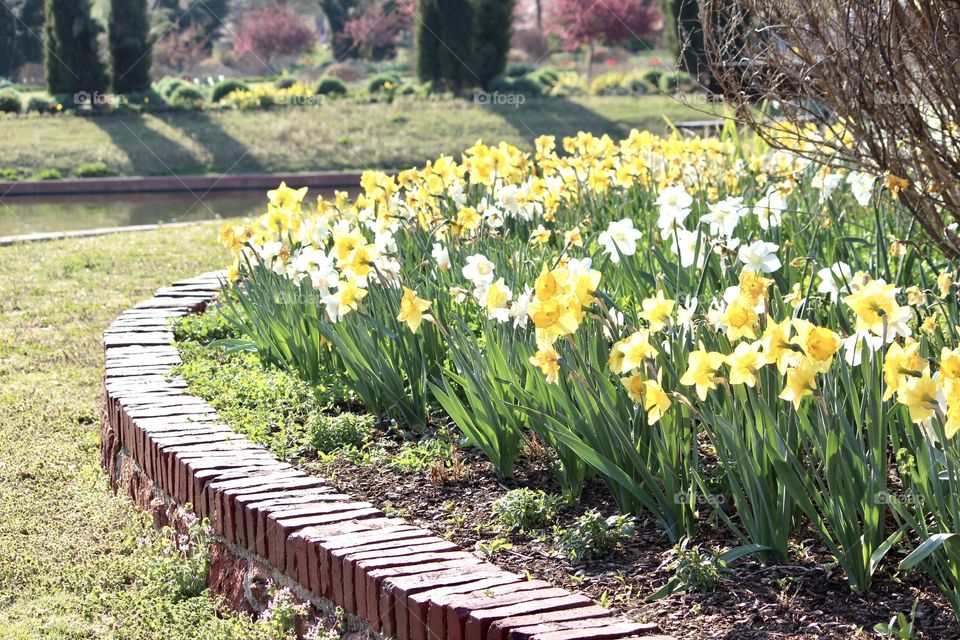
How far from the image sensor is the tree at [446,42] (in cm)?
2073

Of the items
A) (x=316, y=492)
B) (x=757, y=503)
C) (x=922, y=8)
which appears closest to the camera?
(x=757, y=503)

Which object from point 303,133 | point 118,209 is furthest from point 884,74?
point 303,133

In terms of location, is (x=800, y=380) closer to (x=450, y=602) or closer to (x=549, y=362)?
(x=549, y=362)

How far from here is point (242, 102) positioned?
64.7 ft

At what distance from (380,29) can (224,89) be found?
19646 mm

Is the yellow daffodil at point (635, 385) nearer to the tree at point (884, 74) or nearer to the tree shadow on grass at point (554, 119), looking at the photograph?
the tree at point (884, 74)

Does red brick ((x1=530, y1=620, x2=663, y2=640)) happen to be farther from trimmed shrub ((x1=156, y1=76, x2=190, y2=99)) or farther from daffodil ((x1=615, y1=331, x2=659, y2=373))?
trimmed shrub ((x1=156, y1=76, x2=190, y2=99))

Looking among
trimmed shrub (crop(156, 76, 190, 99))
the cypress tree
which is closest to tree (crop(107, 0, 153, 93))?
trimmed shrub (crop(156, 76, 190, 99))

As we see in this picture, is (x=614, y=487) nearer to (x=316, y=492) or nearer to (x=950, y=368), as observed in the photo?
(x=316, y=492)

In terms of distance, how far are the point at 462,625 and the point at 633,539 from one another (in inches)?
22.5

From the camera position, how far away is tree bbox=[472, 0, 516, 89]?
68.4ft

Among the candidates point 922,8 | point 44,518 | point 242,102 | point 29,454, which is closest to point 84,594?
point 44,518

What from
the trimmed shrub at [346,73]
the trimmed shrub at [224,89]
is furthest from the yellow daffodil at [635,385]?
the trimmed shrub at [346,73]
